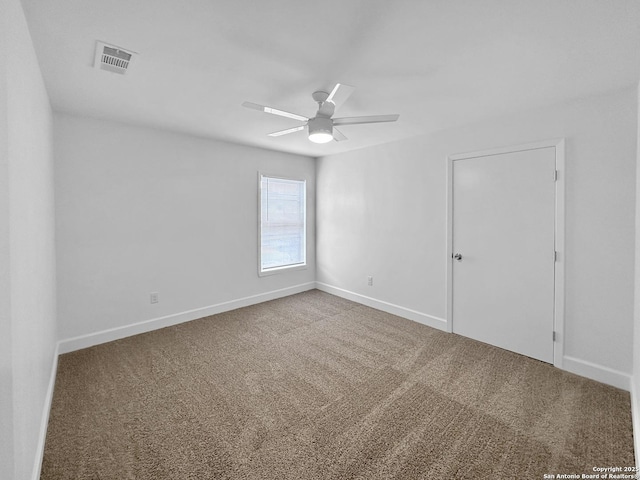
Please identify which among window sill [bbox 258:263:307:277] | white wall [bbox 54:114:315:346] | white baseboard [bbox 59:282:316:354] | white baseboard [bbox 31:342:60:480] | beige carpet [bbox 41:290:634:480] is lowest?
beige carpet [bbox 41:290:634:480]

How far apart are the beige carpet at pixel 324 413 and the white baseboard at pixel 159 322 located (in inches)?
4.2

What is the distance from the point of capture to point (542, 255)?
2.80 metres

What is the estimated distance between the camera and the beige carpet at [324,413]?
1670 mm

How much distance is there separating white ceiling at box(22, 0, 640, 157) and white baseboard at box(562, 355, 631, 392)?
2.30 meters

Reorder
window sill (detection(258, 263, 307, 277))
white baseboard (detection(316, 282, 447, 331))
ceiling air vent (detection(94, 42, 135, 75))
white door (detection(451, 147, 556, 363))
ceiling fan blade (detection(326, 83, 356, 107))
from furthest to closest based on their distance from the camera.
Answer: window sill (detection(258, 263, 307, 277)) → white baseboard (detection(316, 282, 447, 331)) → white door (detection(451, 147, 556, 363)) → ceiling fan blade (detection(326, 83, 356, 107)) → ceiling air vent (detection(94, 42, 135, 75))

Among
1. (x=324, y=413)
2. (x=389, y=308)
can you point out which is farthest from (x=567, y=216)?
(x=324, y=413)

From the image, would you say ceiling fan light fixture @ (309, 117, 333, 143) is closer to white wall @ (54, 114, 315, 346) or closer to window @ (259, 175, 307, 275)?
white wall @ (54, 114, 315, 346)

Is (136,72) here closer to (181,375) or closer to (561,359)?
(181,375)

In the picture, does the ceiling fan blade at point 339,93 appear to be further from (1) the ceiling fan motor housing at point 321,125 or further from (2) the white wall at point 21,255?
(2) the white wall at point 21,255

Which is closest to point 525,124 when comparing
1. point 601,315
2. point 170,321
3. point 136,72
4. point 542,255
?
point 542,255

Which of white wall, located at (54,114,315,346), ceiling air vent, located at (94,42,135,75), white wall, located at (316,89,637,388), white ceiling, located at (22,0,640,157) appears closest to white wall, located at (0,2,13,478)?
white ceiling, located at (22,0,640,157)

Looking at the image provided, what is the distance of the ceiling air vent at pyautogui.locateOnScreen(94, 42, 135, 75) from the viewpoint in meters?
1.80

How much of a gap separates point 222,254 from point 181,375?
1.87 metres

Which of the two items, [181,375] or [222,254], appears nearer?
[181,375]
